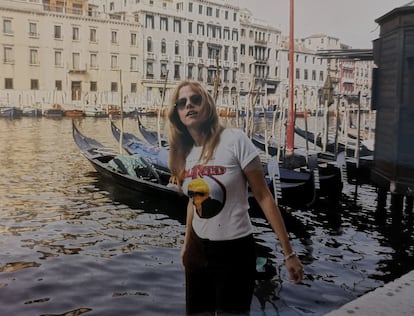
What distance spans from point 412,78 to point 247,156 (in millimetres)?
3041

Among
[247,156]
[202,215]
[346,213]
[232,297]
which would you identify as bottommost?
[346,213]

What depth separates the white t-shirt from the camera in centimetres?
131

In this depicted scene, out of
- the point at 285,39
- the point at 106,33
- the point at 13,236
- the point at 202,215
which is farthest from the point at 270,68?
the point at 202,215

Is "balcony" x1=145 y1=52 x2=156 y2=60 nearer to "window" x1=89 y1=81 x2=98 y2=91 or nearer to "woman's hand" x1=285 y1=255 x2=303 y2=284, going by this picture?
"window" x1=89 y1=81 x2=98 y2=91

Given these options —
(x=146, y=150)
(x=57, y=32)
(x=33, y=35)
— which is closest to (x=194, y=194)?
(x=57, y=32)

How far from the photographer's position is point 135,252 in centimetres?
350

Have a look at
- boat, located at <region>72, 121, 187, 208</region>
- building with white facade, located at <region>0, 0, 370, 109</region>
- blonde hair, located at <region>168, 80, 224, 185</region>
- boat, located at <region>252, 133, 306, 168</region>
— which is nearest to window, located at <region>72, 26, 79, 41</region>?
building with white facade, located at <region>0, 0, 370, 109</region>

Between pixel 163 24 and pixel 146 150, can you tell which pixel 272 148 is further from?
pixel 163 24

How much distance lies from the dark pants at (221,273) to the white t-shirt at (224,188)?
3cm

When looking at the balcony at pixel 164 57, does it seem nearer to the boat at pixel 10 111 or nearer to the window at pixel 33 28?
A: the window at pixel 33 28

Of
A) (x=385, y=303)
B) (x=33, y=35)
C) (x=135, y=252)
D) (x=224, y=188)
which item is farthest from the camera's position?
(x=33, y=35)

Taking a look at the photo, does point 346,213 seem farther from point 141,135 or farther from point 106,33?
point 141,135

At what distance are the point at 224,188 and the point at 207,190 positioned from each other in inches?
1.9

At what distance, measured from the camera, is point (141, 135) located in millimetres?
7727
